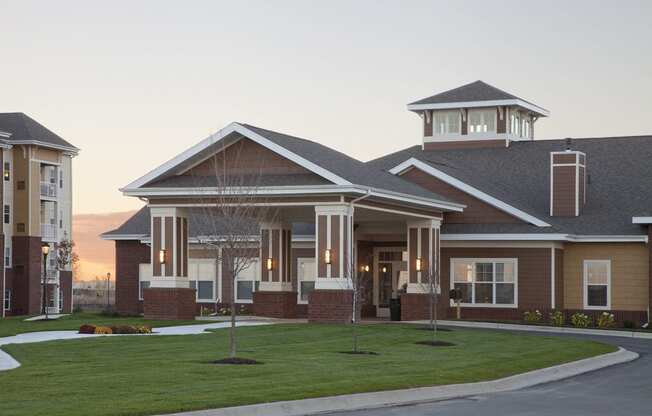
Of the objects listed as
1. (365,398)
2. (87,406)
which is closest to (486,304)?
(365,398)

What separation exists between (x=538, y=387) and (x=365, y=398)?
502 cm

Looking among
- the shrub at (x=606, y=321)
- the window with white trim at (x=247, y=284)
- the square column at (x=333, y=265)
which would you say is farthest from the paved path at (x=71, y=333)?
the shrub at (x=606, y=321)

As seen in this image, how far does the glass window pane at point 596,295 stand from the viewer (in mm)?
45688

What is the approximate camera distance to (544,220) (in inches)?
1836

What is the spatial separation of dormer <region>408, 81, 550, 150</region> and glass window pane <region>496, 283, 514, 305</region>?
11013 millimetres

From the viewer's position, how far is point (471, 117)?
56469 millimetres

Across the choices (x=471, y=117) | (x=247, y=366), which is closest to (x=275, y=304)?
(x=471, y=117)

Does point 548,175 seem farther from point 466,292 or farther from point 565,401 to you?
point 565,401

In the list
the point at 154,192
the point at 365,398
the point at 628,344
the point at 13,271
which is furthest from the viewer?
the point at 13,271

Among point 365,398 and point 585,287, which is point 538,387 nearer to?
point 365,398

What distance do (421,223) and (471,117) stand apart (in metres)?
13.2

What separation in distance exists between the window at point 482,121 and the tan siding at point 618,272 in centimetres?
1105

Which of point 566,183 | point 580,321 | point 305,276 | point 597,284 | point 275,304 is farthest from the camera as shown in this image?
point 305,276

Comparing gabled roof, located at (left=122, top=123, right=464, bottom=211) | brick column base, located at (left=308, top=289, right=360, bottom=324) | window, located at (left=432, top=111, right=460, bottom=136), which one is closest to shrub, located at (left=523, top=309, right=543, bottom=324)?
gabled roof, located at (left=122, top=123, right=464, bottom=211)
